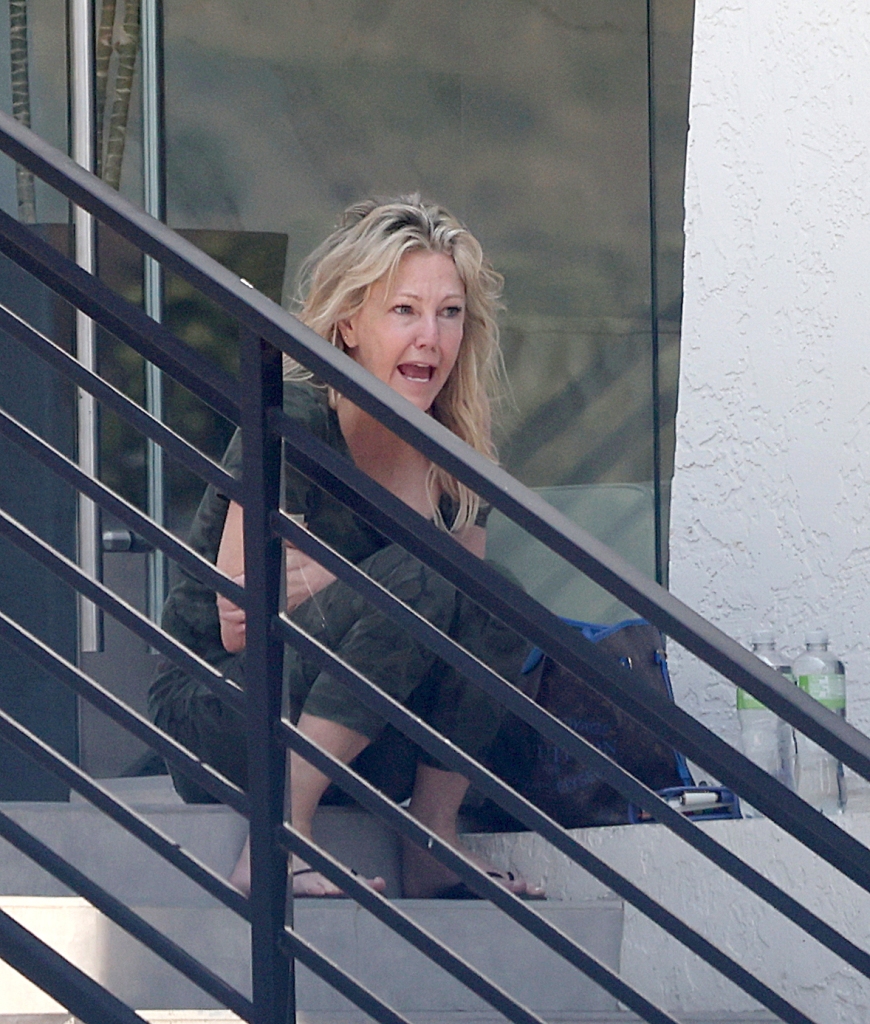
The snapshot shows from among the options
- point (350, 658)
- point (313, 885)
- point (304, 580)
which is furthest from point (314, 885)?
point (304, 580)

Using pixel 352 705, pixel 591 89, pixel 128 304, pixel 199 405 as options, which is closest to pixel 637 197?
pixel 591 89

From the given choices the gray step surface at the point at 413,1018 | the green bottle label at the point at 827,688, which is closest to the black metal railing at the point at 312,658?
the gray step surface at the point at 413,1018

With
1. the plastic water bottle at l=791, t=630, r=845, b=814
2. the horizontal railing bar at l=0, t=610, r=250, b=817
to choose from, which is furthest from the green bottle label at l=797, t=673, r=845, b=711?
the horizontal railing bar at l=0, t=610, r=250, b=817

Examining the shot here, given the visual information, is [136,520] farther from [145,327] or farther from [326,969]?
[326,969]

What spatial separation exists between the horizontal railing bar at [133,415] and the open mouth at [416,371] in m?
1.44

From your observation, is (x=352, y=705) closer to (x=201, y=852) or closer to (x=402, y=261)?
(x=201, y=852)

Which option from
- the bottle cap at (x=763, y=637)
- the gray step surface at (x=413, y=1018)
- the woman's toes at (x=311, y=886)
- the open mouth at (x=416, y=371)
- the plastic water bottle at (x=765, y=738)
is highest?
the open mouth at (x=416, y=371)

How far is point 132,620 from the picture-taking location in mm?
1196

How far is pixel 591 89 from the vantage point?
3893 millimetres

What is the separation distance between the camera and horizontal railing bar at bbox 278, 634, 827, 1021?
1.10 metres

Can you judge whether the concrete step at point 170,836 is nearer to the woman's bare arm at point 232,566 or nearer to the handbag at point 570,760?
the handbag at point 570,760

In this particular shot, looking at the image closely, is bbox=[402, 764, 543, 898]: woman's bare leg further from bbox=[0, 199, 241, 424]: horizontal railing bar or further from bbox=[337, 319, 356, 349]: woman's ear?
bbox=[0, 199, 241, 424]: horizontal railing bar

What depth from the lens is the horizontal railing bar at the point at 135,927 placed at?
115 centimetres

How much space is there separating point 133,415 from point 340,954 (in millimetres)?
1291
